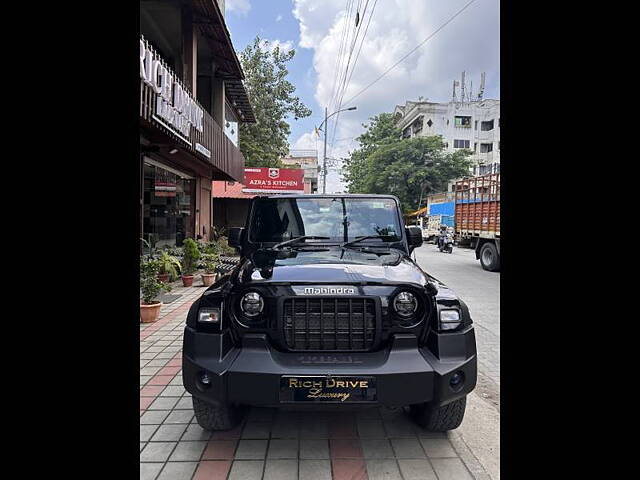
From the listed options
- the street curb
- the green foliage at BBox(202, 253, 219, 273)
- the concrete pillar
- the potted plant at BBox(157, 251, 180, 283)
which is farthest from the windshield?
the concrete pillar

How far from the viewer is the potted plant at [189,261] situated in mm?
8695

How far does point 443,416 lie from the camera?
268cm

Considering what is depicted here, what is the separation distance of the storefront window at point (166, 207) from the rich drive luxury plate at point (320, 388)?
8.83 metres

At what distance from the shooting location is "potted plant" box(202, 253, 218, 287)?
8.73 meters

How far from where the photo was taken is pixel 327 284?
247cm

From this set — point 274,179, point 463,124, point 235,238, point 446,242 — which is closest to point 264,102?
point 274,179

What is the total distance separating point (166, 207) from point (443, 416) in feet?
35.0

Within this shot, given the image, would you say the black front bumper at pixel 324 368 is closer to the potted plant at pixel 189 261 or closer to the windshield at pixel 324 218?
the windshield at pixel 324 218

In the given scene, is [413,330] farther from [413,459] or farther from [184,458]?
[184,458]

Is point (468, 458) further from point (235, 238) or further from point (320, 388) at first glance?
point (235, 238)

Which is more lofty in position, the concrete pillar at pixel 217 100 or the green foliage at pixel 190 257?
the concrete pillar at pixel 217 100

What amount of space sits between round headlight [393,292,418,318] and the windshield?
1162 millimetres

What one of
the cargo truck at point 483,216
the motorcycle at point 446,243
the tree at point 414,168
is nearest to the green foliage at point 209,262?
the cargo truck at point 483,216

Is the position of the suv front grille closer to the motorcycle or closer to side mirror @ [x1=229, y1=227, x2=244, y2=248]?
side mirror @ [x1=229, y1=227, x2=244, y2=248]
